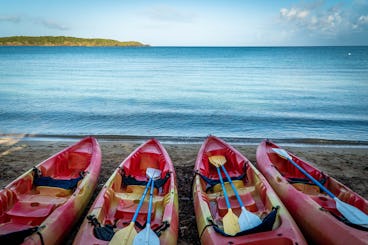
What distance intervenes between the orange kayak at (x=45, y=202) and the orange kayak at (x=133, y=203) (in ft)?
1.26

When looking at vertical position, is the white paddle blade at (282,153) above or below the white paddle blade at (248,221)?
above

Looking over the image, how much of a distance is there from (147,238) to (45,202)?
207 centimetres

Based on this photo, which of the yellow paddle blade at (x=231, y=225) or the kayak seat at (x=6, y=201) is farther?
the kayak seat at (x=6, y=201)

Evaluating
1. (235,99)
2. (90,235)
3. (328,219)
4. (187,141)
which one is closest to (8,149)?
(187,141)

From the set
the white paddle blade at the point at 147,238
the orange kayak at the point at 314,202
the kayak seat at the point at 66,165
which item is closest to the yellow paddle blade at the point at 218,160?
the orange kayak at the point at 314,202

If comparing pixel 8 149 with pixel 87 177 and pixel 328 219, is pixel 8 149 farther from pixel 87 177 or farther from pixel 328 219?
pixel 328 219

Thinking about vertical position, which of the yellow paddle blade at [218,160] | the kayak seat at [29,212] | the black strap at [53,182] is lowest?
the kayak seat at [29,212]

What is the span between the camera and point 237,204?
14.9ft

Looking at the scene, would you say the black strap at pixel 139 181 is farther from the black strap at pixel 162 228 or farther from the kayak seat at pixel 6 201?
the kayak seat at pixel 6 201

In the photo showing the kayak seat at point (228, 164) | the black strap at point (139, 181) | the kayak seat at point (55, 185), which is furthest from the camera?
the kayak seat at point (228, 164)

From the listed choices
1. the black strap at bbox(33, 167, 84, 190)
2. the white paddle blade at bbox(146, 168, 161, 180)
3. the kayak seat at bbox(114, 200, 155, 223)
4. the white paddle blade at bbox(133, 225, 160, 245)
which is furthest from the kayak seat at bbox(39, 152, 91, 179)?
the white paddle blade at bbox(133, 225, 160, 245)

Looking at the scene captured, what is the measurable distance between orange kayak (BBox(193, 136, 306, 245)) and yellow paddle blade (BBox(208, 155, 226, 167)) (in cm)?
11

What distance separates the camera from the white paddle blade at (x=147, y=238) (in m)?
3.13

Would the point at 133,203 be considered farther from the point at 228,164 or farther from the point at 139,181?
the point at 228,164
